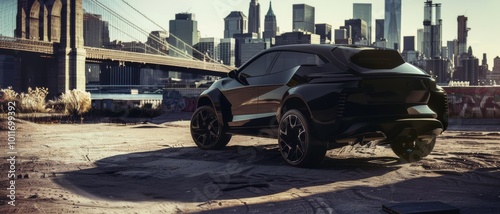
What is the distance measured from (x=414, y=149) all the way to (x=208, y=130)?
352 centimetres

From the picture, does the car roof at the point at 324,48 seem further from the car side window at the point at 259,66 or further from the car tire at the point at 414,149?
the car tire at the point at 414,149

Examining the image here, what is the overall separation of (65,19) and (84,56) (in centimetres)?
576

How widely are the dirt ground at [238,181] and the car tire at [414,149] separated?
8.3 inches

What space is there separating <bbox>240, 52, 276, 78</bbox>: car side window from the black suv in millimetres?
23

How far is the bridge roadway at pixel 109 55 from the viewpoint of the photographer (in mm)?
62469

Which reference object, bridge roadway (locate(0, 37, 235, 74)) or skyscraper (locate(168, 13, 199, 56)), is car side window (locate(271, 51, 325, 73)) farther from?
skyscraper (locate(168, 13, 199, 56))

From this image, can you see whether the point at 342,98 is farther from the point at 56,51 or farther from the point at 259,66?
the point at 56,51

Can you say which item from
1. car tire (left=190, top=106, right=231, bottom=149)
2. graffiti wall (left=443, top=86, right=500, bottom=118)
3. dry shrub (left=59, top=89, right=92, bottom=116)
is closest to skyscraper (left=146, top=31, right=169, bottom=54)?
dry shrub (left=59, top=89, right=92, bottom=116)

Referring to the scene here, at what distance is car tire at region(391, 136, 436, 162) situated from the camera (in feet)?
27.0

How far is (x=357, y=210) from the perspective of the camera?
4.81 metres

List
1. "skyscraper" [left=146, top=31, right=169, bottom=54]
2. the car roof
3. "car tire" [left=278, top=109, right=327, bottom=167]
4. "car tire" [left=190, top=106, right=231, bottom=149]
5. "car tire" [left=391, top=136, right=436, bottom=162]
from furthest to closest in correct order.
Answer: "skyscraper" [left=146, top=31, right=169, bottom=54]
"car tire" [left=190, top=106, right=231, bottom=149]
"car tire" [left=391, top=136, right=436, bottom=162]
the car roof
"car tire" [left=278, top=109, right=327, bottom=167]

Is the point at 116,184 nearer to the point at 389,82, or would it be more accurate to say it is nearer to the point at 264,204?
the point at 264,204

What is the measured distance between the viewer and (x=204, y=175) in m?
7.04

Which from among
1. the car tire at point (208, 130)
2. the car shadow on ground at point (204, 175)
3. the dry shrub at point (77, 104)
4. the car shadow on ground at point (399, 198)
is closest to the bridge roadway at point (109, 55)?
the dry shrub at point (77, 104)
